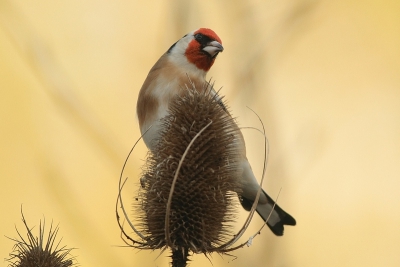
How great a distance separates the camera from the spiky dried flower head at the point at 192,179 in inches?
70.9

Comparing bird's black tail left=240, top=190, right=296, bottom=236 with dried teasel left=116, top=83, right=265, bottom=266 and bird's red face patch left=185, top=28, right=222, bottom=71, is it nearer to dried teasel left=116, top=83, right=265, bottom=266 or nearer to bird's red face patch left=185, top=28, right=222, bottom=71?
bird's red face patch left=185, top=28, right=222, bottom=71

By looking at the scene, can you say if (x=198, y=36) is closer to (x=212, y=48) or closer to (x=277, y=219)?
(x=212, y=48)

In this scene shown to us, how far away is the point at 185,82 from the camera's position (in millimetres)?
2857

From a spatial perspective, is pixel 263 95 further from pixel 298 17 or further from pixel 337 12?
pixel 337 12

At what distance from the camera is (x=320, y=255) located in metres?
4.28

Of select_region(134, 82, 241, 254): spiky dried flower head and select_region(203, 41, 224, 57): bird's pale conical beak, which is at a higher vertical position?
select_region(203, 41, 224, 57): bird's pale conical beak

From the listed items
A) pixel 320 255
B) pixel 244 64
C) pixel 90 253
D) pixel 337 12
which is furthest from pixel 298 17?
pixel 90 253

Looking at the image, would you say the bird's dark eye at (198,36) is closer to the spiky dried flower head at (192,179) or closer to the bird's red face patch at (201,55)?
the bird's red face patch at (201,55)

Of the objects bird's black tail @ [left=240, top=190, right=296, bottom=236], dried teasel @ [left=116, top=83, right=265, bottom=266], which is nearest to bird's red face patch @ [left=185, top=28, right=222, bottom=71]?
bird's black tail @ [left=240, top=190, right=296, bottom=236]

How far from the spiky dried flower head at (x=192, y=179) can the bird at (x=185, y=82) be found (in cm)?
82

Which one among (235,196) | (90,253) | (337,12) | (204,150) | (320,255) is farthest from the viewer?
(337,12)

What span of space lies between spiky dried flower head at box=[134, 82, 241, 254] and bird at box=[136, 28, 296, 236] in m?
0.82

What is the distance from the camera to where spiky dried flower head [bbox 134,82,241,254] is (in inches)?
70.9

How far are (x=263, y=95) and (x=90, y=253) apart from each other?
1569 mm
